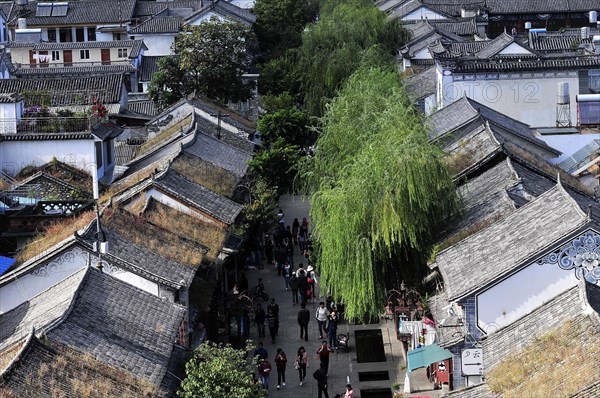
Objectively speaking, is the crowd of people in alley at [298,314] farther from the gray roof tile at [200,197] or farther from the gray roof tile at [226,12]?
the gray roof tile at [226,12]

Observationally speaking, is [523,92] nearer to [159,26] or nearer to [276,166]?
[276,166]

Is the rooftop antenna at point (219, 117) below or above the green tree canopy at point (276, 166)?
above

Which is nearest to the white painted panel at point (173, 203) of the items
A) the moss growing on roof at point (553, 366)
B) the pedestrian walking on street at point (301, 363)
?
the pedestrian walking on street at point (301, 363)

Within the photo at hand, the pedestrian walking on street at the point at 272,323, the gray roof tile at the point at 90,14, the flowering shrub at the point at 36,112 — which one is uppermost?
the gray roof tile at the point at 90,14

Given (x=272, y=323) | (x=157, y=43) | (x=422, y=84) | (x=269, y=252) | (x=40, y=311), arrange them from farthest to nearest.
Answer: (x=157, y=43)
(x=422, y=84)
(x=269, y=252)
(x=272, y=323)
(x=40, y=311)

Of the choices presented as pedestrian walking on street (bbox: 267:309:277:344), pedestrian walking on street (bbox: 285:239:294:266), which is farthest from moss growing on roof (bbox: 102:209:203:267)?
pedestrian walking on street (bbox: 285:239:294:266)

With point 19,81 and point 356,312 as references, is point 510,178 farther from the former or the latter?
point 19,81

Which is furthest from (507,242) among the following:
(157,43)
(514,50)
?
(157,43)
